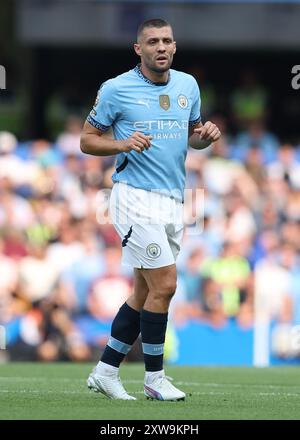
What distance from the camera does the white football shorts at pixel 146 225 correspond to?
27.4 feet

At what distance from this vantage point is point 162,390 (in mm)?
8398

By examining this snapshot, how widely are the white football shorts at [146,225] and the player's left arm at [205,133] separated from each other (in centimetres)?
50

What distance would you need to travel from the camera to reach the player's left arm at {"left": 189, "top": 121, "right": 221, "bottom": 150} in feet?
28.1

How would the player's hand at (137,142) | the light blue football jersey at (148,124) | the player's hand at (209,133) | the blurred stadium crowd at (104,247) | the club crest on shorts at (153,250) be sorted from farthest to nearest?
the blurred stadium crowd at (104,247), the player's hand at (209,133), the light blue football jersey at (148,124), the club crest on shorts at (153,250), the player's hand at (137,142)

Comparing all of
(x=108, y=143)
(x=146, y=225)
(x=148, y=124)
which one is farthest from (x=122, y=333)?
(x=148, y=124)

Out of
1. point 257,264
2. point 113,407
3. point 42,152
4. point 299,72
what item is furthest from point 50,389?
point 299,72

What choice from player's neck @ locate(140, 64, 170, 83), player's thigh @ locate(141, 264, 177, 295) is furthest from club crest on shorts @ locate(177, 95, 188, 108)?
player's thigh @ locate(141, 264, 177, 295)

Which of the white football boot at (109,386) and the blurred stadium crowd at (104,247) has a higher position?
the blurred stadium crowd at (104,247)

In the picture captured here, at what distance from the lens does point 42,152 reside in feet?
60.3

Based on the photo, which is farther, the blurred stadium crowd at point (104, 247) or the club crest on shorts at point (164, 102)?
the blurred stadium crowd at point (104, 247)

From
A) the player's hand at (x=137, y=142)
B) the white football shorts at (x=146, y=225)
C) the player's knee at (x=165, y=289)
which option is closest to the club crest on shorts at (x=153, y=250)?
the white football shorts at (x=146, y=225)

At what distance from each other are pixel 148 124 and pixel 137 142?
0.35m

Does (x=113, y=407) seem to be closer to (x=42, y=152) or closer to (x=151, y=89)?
(x=151, y=89)

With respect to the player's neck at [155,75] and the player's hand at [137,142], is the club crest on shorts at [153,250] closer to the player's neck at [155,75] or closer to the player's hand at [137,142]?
the player's hand at [137,142]
